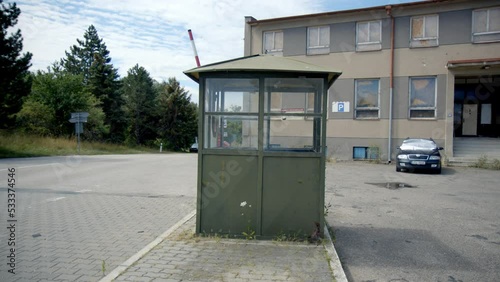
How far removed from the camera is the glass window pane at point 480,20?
19.1m

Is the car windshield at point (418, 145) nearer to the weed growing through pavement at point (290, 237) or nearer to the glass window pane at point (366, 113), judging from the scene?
the glass window pane at point (366, 113)

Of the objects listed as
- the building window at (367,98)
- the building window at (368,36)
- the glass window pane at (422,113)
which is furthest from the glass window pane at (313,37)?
the glass window pane at (422,113)

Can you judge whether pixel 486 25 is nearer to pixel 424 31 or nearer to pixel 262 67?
pixel 424 31

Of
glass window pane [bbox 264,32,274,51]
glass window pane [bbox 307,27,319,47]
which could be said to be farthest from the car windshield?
glass window pane [bbox 264,32,274,51]

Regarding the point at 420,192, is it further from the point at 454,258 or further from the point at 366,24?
the point at 366,24

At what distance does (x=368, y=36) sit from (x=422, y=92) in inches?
170

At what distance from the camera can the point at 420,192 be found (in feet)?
35.3

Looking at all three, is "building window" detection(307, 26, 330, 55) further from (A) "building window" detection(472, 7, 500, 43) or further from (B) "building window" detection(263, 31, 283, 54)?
(A) "building window" detection(472, 7, 500, 43)

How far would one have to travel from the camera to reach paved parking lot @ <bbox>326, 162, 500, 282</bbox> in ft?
15.1

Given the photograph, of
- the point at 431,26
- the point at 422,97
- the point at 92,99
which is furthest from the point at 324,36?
the point at 92,99

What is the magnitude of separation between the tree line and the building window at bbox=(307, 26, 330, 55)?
16734 millimetres

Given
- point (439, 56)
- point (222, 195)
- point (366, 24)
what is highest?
point (366, 24)

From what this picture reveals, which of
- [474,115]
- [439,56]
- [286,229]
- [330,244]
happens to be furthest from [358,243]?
[474,115]

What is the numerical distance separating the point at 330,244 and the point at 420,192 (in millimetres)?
6659
